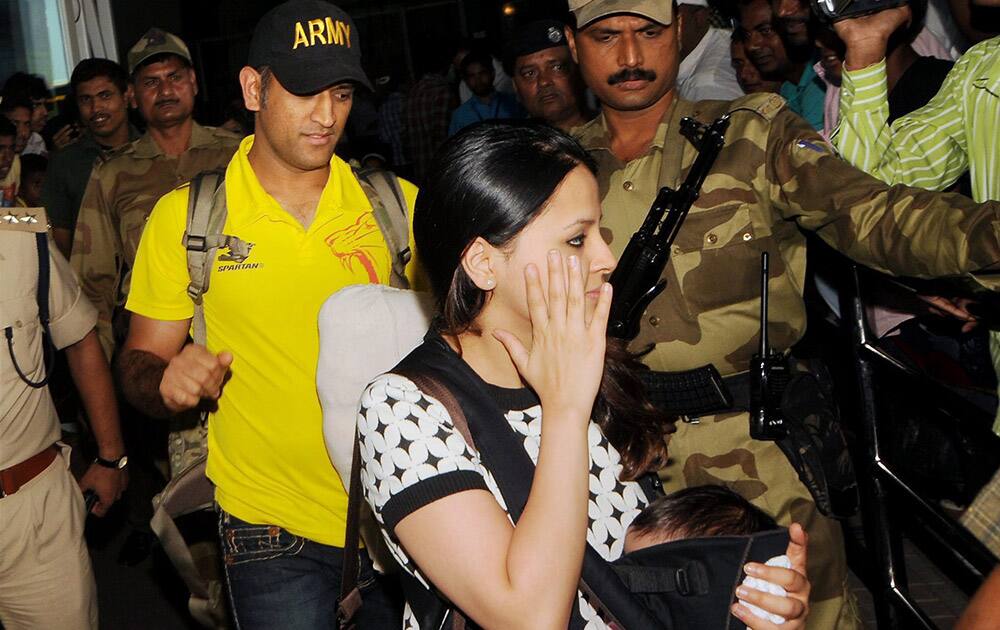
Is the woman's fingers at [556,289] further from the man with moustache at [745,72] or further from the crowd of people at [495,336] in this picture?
the man with moustache at [745,72]

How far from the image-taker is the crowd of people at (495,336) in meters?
1.96

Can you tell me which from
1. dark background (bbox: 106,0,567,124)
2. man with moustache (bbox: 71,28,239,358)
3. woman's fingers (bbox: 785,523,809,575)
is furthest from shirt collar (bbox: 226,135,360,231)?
dark background (bbox: 106,0,567,124)

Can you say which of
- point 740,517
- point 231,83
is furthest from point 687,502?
point 231,83

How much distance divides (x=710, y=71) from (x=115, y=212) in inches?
124

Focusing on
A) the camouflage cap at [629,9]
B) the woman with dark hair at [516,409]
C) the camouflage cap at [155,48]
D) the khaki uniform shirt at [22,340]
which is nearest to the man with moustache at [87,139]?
the camouflage cap at [155,48]

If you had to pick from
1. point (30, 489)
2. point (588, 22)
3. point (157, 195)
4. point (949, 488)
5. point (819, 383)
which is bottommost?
point (949, 488)

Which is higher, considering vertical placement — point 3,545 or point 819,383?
point 819,383

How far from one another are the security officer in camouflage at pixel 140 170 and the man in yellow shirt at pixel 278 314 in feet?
6.85

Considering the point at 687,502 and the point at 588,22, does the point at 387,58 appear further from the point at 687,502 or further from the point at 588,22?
the point at 687,502

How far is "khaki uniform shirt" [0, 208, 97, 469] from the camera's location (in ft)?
11.6

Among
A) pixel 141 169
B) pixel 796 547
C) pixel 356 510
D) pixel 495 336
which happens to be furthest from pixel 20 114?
pixel 796 547

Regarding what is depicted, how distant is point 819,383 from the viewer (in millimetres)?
3174

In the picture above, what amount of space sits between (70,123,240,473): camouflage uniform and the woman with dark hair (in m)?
3.45

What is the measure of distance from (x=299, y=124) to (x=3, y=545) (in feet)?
5.41
